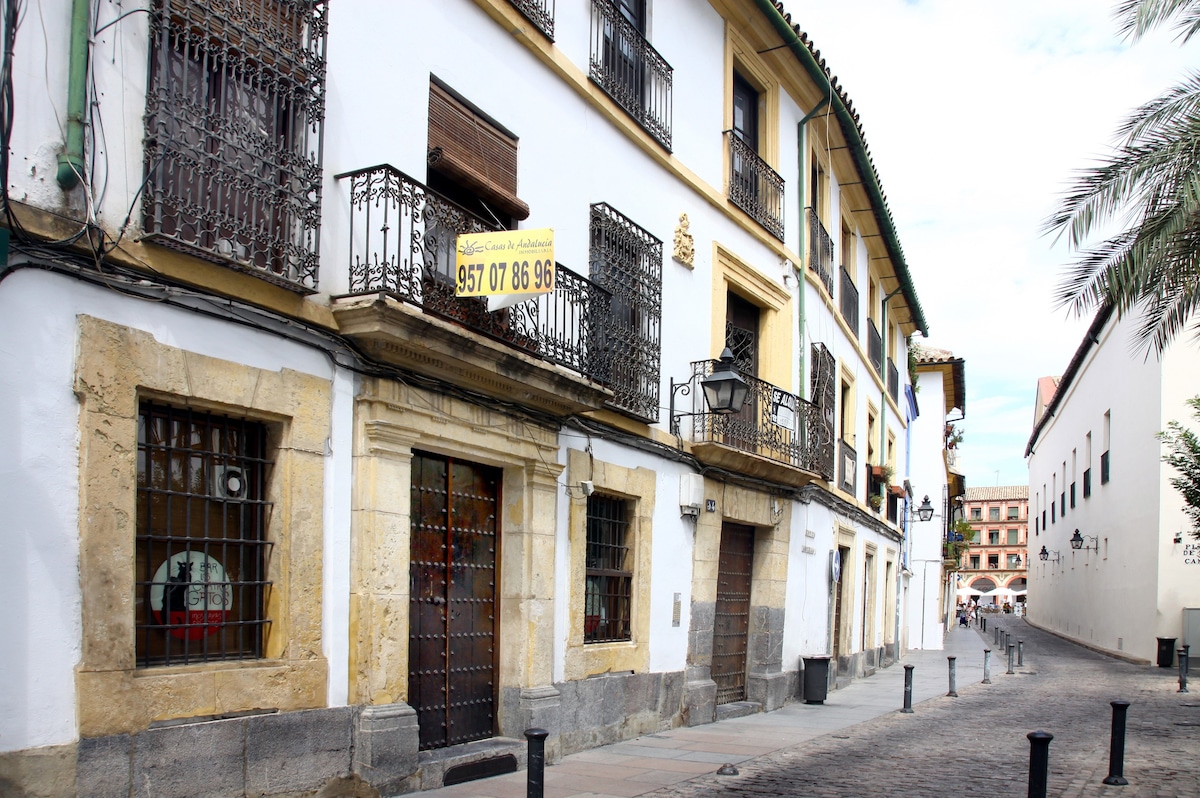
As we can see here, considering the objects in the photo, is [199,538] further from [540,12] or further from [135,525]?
[540,12]

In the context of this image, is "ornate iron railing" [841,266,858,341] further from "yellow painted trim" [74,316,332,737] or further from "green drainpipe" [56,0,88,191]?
"green drainpipe" [56,0,88,191]

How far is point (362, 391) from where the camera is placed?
730 centimetres

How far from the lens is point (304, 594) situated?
672 cm

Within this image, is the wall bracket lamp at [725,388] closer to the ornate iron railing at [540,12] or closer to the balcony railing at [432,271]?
the balcony railing at [432,271]

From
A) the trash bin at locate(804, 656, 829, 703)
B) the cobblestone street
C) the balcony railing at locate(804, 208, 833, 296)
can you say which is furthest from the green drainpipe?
the trash bin at locate(804, 656, 829, 703)

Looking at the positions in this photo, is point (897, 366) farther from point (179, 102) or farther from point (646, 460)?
point (179, 102)

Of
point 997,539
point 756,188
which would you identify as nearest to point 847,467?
point 756,188

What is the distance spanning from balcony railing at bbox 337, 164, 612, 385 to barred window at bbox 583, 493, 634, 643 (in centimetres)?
178

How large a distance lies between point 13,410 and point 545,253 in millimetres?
3461

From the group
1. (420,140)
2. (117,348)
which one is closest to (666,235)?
(420,140)

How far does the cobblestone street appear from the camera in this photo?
27.0ft

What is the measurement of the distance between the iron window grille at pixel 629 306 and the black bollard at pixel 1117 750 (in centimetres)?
493

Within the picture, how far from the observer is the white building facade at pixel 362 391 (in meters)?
5.37

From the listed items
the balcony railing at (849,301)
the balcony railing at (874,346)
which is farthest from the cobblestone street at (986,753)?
the balcony railing at (874,346)
